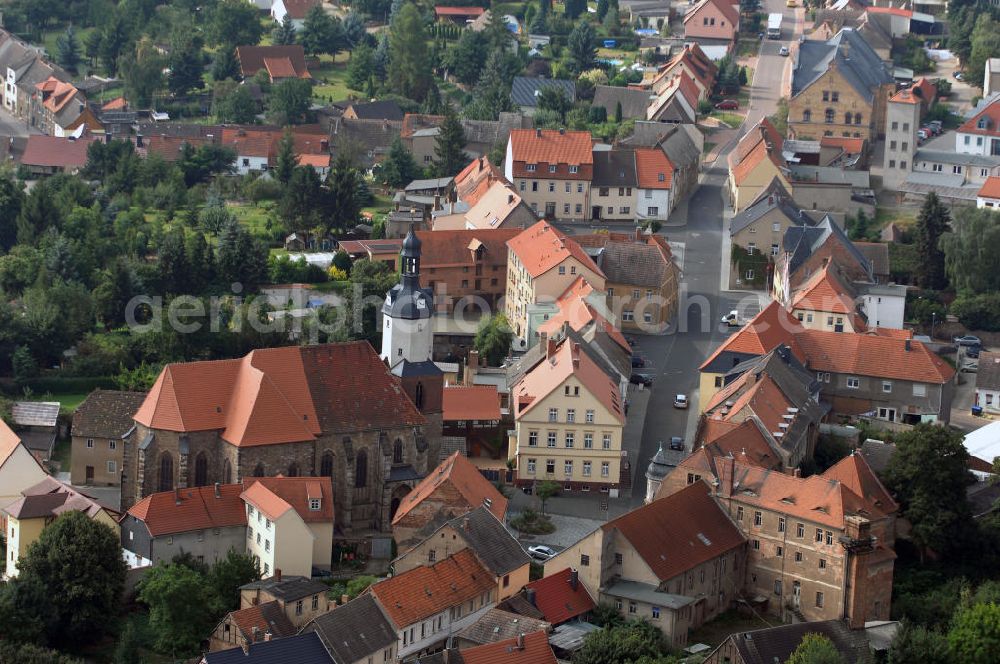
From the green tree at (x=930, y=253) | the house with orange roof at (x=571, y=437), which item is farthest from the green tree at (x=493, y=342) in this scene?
the green tree at (x=930, y=253)

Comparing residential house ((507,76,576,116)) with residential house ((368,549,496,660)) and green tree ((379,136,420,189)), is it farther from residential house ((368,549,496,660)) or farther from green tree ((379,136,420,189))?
residential house ((368,549,496,660))

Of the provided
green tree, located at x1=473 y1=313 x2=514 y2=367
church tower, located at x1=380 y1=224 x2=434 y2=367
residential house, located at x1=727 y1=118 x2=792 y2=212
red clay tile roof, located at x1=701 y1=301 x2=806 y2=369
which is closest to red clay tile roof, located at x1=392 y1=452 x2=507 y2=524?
church tower, located at x1=380 y1=224 x2=434 y2=367

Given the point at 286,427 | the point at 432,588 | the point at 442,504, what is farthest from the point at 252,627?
the point at 286,427

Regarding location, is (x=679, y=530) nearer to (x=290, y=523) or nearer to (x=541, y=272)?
(x=290, y=523)

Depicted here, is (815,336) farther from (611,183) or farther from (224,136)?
(224,136)

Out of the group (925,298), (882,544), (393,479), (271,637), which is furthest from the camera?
(925,298)

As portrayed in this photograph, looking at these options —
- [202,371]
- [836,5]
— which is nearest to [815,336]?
[202,371]

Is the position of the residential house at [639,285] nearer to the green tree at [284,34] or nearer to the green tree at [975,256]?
the green tree at [975,256]

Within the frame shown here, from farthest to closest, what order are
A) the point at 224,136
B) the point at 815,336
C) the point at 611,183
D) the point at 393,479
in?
the point at 224,136 → the point at 611,183 → the point at 815,336 → the point at 393,479
